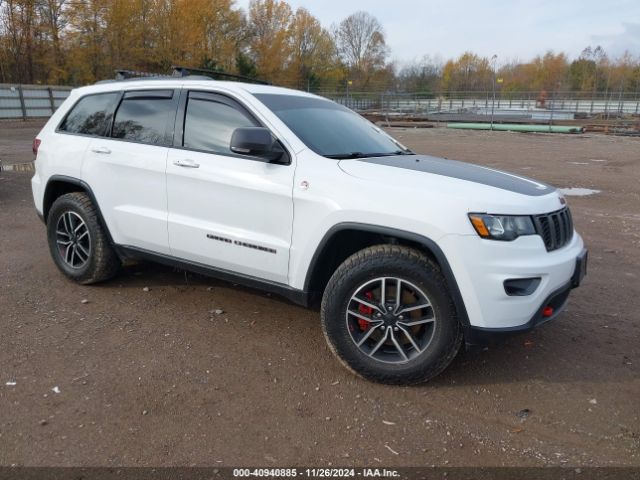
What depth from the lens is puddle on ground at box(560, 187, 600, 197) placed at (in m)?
9.68

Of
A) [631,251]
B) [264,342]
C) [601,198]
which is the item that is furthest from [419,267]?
[601,198]

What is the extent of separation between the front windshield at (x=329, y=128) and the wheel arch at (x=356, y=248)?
1.97 feet

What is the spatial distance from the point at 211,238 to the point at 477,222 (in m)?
1.87

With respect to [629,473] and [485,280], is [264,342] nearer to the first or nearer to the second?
[485,280]

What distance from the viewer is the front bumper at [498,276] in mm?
2922

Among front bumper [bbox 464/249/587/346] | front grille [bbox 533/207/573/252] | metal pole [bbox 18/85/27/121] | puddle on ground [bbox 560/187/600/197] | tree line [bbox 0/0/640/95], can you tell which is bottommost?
puddle on ground [bbox 560/187/600/197]

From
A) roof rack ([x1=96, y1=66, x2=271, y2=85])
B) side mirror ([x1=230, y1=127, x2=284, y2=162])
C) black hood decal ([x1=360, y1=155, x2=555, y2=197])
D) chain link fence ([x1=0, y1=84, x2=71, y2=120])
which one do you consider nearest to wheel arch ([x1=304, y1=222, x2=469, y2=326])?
black hood decal ([x1=360, y1=155, x2=555, y2=197])

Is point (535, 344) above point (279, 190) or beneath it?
beneath

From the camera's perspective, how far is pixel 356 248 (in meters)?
3.56

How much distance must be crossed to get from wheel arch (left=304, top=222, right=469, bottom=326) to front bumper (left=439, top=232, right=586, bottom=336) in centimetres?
4

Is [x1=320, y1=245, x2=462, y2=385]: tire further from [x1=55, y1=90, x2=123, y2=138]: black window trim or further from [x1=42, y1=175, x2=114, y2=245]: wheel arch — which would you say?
[x1=55, y1=90, x2=123, y2=138]: black window trim

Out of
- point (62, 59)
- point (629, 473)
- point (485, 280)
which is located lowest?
point (629, 473)

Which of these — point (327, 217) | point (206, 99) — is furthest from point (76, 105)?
point (327, 217)

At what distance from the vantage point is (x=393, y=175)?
3275 millimetres
